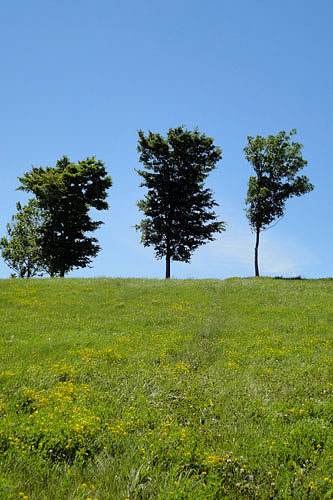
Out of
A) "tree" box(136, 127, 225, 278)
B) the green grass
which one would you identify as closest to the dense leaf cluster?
"tree" box(136, 127, 225, 278)

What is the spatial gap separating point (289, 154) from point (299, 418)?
138ft

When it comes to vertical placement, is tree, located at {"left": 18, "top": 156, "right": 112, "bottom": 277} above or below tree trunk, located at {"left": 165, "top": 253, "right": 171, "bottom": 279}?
above

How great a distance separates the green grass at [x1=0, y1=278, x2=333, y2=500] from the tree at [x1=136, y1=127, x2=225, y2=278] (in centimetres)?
2505

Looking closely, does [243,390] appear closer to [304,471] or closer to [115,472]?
[304,471]

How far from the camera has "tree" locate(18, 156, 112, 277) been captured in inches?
1583

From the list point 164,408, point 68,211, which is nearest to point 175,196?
point 68,211

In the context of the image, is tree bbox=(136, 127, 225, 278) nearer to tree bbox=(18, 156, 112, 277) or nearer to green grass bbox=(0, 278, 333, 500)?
tree bbox=(18, 156, 112, 277)

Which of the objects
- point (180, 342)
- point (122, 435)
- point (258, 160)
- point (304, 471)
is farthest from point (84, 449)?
point (258, 160)

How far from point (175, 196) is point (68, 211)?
1383 centimetres

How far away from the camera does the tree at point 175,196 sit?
136 feet

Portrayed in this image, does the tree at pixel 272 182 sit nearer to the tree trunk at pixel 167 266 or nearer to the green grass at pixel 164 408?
the tree trunk at pixel 167 266

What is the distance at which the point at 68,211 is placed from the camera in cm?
4088

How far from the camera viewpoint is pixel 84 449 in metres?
5.49

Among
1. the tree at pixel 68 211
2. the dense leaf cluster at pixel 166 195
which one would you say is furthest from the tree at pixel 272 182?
the tree at pixel 68 211
